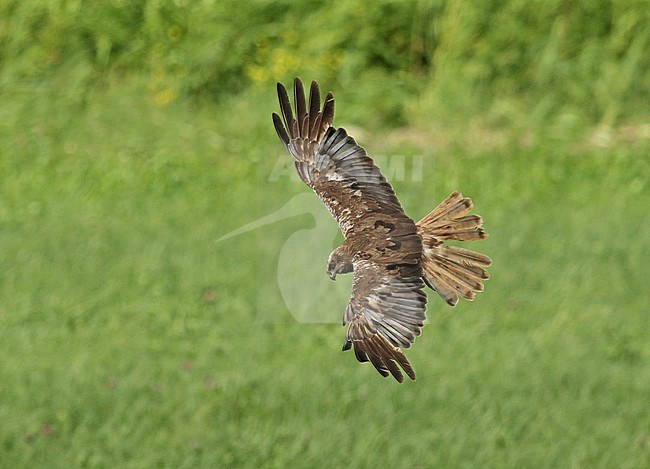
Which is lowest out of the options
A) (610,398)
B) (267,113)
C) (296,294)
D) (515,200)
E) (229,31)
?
(610,398)

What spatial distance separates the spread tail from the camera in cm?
367

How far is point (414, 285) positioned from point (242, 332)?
15.9 feet

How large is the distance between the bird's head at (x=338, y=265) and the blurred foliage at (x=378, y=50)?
22.7 ft

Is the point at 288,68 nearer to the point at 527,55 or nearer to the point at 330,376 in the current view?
the point at 527,55

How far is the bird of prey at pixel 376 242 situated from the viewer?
3.37 m

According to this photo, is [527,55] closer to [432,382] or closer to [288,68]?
[288,68]

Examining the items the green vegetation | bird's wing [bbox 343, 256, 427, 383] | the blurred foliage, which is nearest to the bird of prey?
bird's wing [bbox 343, 256, 427, 383]

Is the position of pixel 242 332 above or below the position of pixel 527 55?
below

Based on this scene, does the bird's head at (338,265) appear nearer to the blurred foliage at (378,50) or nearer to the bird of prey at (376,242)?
the bird of prey at (376,242)

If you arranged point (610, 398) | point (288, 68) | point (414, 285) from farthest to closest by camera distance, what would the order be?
point (288, 68) → point (610, 398) → point (414, 285)

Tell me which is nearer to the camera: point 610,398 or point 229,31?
point 610,398

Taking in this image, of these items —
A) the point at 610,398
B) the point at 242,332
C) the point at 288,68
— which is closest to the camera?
the point at 610,398

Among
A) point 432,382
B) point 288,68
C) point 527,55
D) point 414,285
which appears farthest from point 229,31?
point 414,285

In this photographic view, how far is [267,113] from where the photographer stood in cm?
1020
